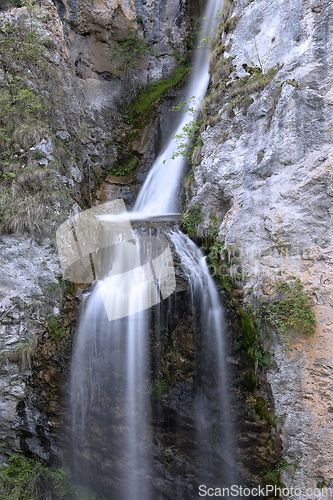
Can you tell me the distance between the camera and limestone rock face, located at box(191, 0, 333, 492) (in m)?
4.05

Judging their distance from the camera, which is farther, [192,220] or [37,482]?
[192,220]

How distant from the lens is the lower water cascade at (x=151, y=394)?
4.43 m

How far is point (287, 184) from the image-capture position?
475cm

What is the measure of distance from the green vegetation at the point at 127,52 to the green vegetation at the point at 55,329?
9.74 meters

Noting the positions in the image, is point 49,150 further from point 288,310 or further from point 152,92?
point 152,92

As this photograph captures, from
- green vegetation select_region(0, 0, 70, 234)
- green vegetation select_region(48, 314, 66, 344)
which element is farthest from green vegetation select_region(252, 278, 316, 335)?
green vegetation select_region(0, 0, 70, 234)

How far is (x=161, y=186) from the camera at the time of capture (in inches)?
327

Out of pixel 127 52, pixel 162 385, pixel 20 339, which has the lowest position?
pixel 162 385

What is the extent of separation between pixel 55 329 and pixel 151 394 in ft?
6.76

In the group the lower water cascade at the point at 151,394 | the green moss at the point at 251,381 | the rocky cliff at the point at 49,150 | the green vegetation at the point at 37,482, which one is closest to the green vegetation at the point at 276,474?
the lower water cascade at the point at 151,394

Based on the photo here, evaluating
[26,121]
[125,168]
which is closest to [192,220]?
[125,168]

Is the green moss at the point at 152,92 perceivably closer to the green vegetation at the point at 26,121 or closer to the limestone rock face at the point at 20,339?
the green vegetation at the point at 26,121

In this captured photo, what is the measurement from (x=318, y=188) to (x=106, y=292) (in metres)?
3.84

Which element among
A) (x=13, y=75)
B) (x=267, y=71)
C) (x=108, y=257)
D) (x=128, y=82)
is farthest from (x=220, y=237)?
(x=128, y=82)
